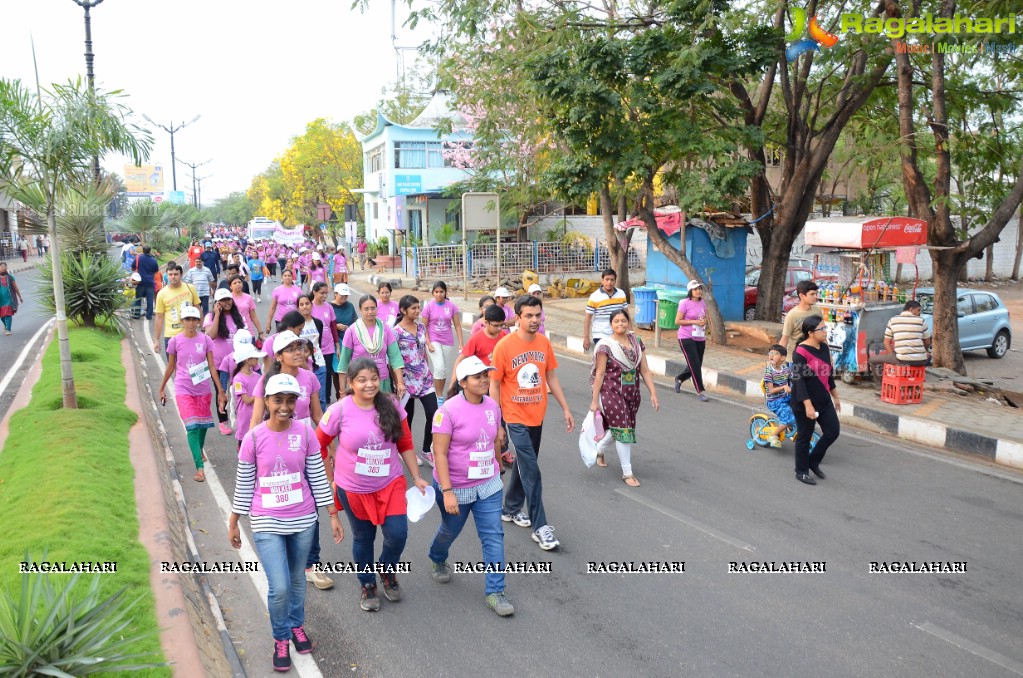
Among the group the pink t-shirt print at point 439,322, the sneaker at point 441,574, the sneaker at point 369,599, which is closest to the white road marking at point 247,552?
the sneaker at point 369,599

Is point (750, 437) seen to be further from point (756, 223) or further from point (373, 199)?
point (373, 199)

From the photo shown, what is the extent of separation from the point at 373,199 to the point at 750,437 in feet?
134

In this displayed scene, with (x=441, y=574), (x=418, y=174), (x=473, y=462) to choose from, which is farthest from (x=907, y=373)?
(x=418, y=174)

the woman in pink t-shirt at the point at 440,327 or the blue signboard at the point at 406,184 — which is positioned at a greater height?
the blue signboard at the point at 406,184

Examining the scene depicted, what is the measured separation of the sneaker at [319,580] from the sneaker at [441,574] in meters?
0.71

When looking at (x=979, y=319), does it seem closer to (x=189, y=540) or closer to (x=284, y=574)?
(x=189, y=540)

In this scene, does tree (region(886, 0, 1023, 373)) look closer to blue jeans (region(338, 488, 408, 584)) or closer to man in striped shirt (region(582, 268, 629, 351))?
man in striped shirt (region(582, 268, 629, 351))

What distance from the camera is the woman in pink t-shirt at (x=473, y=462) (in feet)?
16.1

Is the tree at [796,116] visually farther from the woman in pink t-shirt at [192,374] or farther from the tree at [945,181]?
the woman in pink t-shirt at [192,374]

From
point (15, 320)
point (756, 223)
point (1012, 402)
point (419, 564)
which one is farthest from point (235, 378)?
point (15, 320)

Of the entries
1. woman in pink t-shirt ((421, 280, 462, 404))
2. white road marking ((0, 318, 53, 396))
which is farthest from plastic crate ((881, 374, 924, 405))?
white road marking ((0, 318, 53, 396))

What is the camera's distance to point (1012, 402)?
1161 centimetres

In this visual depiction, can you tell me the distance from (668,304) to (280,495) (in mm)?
13845

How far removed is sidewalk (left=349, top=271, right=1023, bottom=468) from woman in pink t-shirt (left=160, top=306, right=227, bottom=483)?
7287 mm
